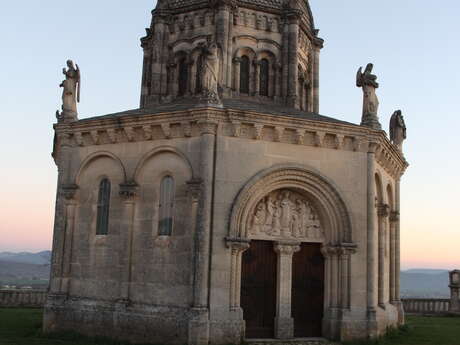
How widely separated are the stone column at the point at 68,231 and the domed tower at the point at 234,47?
591 cm

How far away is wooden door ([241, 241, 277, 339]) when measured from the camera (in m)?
19.2

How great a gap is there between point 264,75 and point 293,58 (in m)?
1.41

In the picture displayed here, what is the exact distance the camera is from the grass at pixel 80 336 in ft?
62.3

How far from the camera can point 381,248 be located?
2236 centimetres

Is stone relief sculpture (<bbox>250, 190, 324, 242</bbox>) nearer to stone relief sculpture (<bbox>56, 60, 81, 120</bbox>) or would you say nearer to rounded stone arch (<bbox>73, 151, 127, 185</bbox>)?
rounded stone arch (<bbox>73, 151, 127, 185</bbox>)

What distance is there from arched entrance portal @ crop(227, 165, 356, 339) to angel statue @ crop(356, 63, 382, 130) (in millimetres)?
2752

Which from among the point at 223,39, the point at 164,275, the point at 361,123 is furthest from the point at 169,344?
the point at 223,39

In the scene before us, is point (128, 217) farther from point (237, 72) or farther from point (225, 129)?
point (237, 72)

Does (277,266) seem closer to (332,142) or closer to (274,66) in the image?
(332,142)

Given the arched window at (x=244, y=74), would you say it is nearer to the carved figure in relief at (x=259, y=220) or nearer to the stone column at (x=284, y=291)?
the carved figure in relief at (x=259, y=220)

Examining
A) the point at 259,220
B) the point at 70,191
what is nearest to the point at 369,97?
the point at 259,220

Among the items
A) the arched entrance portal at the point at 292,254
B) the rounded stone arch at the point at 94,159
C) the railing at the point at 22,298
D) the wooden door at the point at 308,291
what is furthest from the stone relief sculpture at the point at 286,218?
the railing at the point at 22,298

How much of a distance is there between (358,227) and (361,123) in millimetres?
3595

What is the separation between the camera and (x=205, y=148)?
18.7 metres
